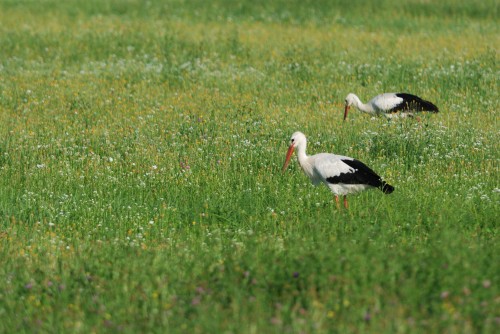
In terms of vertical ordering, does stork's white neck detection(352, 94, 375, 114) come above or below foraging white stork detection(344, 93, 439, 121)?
below

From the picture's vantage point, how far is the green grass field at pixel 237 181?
6.66m

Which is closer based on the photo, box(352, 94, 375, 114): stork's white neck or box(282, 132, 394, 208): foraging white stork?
box(282, 132, 394, 208): foraging white stork

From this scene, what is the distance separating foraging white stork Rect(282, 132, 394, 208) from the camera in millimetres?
10383

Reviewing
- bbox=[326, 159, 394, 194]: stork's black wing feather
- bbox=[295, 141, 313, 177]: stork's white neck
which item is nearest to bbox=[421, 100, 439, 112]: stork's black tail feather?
bbox=[295, 141, 313, 177]: stork's white neck

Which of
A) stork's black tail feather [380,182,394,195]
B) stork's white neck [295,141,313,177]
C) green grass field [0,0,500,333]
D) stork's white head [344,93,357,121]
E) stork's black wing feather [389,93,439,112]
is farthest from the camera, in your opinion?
stork's white head [344,93,357,121]

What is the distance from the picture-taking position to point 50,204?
1049 cm

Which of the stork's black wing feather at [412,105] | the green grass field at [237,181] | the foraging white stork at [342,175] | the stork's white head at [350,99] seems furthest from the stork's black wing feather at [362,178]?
the stork's white head at [350,99]

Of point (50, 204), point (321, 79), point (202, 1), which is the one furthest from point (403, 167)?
point (202, 1)

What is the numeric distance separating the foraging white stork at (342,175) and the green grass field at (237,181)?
0.82ft

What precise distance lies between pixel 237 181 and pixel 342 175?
177 centimetres

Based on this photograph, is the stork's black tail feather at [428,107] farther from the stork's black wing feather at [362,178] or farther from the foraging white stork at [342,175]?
the stork's black wing feather at [362,178]

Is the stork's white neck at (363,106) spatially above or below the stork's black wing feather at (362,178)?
below

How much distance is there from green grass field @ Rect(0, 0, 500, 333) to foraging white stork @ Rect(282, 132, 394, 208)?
0.82 feet

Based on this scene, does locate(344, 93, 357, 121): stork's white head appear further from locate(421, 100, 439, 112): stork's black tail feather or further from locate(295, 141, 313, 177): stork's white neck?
locate(295, 141, 313, 177): stork's white neck
